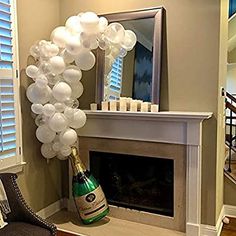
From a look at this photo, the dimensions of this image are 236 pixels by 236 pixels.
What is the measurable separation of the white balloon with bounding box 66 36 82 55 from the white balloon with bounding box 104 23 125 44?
0.97ft

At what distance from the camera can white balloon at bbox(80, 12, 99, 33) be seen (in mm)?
2631

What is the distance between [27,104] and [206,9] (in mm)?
2052

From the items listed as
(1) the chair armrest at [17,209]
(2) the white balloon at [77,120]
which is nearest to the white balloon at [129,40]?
(2) the white balloon at [77,120]

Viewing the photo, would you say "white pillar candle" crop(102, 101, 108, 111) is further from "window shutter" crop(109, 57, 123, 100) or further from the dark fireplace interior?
the dark fireplace interior

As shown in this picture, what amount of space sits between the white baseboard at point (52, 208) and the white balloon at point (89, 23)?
209cm

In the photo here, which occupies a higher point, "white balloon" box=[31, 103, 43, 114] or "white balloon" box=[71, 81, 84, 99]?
"white balloon" box=[71, 81, 84, 99]

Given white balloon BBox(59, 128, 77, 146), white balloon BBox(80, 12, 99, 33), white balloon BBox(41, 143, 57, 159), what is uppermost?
white balloon BBox(80, 12, 99, 33)

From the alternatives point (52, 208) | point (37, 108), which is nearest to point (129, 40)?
point (37, 108)

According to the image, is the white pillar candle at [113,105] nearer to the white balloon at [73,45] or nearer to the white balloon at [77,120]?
the white balloon at [77,120]

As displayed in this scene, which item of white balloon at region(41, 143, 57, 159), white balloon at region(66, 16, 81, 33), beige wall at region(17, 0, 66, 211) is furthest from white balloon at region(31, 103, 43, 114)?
white balloon at region(66, 16, 81, 33)

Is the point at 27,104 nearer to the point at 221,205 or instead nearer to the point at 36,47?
the point at 36,47

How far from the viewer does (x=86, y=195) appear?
303 centimetres

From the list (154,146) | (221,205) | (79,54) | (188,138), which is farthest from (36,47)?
(221,205)

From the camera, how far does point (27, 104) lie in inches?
123
